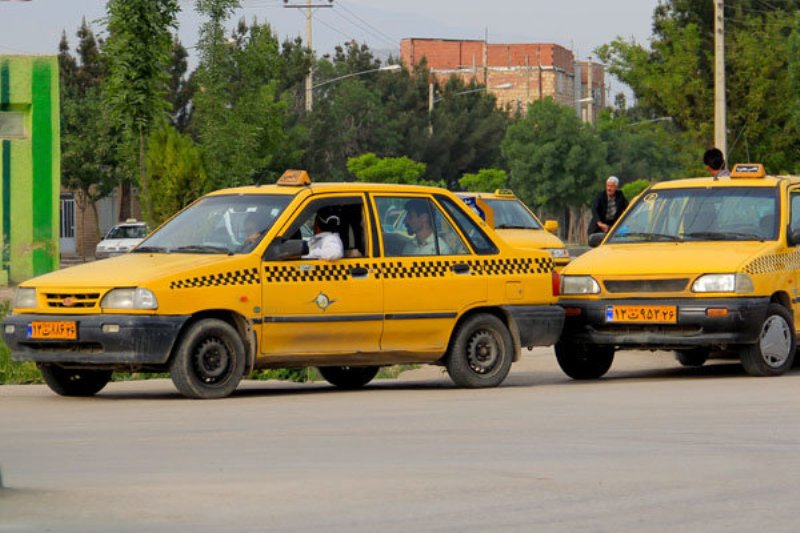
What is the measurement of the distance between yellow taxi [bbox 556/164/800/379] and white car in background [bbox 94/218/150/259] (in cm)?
4360

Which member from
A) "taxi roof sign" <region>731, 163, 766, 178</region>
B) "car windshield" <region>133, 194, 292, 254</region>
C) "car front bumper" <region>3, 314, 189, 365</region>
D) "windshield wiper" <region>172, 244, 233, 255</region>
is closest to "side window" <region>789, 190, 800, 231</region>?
"taxi roof sign" <region>731, 163, 766, 178</region>

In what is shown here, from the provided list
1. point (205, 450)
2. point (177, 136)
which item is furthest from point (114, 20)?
point (205, 450)

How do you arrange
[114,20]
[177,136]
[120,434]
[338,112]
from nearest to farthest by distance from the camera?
[120,434]
[114,20]
[177,136]
[338,112]

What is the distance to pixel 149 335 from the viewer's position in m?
13.5

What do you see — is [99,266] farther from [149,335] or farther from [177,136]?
[177,136]

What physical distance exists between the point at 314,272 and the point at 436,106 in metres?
85.9

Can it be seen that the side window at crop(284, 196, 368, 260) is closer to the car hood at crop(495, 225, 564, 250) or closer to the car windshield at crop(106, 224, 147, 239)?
the car hood at crop(495, 225, 564, 250)

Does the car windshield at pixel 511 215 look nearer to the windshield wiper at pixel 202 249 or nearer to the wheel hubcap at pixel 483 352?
the wheel hubcap at pixel 483 352

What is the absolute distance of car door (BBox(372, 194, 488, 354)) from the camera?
14.9 metres

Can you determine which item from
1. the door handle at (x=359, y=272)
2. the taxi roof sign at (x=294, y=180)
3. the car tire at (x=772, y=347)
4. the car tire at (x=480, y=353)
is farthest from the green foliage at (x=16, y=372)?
the car tire at (x=772, y=347)

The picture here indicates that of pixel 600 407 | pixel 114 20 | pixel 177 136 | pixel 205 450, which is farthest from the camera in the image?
pixel 177 136

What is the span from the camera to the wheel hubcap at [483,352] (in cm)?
1543

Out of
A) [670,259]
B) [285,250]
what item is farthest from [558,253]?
[285,250]

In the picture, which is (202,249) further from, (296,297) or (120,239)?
(120,239)
